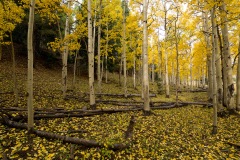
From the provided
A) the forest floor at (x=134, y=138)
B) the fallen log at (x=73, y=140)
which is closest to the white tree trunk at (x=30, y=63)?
the fallen log at (x=73, y=140)

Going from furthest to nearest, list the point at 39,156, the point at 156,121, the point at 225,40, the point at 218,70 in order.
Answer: the point at 218,70, the point at 225,40, the point at 156,121, the point at 39,156

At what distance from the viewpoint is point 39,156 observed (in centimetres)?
426

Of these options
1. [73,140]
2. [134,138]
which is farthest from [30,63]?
[134,138]

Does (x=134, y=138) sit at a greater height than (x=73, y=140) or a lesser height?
lesser

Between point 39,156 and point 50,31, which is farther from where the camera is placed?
point 50,31

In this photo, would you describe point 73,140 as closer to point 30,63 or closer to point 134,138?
point 134,138

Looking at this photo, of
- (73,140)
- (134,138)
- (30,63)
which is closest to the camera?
(73,140)

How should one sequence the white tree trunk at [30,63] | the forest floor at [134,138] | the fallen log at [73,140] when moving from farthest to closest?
the white tree trunk at [30,63], the fallen log at [73,140], the forest floor at [134,138]

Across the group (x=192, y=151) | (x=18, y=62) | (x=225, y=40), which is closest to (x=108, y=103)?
(x=192, y=151)

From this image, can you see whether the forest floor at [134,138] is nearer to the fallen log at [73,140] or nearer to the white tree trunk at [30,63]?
the fallen log at [73,140]

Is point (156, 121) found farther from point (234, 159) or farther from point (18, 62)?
point (18, 62)

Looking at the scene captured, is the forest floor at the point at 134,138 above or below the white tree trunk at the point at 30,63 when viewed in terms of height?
below

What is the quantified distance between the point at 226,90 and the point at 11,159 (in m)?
11.0

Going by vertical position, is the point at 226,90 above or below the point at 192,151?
above
